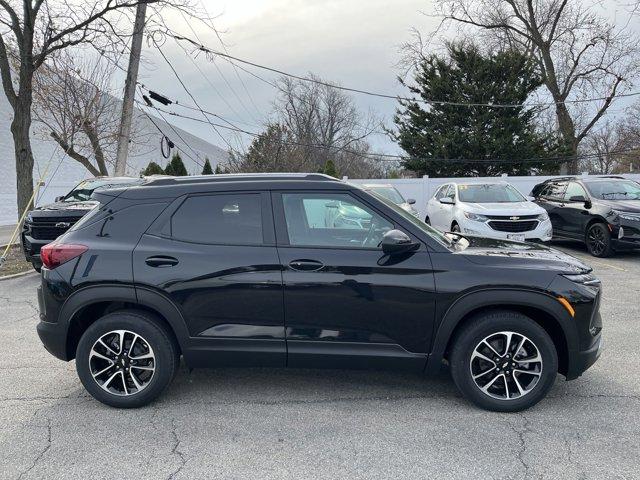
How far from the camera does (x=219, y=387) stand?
164 inches

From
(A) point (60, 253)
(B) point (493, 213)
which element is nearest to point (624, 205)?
(B) point (493, 213)

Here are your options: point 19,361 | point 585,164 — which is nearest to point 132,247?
point 19,361

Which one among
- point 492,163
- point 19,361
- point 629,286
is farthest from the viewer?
point 492,163

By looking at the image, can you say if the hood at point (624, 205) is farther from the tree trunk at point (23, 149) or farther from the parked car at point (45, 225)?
the tree trunk at point (23, 149)

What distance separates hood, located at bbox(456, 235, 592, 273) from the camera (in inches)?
141

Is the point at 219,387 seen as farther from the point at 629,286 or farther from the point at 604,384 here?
the point at 629,286

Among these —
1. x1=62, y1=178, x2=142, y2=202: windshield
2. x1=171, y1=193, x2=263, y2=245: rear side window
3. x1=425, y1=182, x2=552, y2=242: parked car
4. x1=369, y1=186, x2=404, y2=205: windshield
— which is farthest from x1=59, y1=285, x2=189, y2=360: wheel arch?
x1=369, y1=186, x2=404, y2=205: windshield

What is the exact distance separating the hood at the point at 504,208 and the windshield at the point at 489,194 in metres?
0.42

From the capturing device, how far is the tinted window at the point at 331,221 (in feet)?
12.1

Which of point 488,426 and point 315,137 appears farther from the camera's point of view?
point 315,137

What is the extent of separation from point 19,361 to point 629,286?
829cm

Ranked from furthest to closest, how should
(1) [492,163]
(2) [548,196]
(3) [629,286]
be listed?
1. (1) [492,163]
2. (2) [548,196]
3. (3) [629,286]

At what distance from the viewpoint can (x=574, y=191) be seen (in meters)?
11.5

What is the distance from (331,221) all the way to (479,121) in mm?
25357
